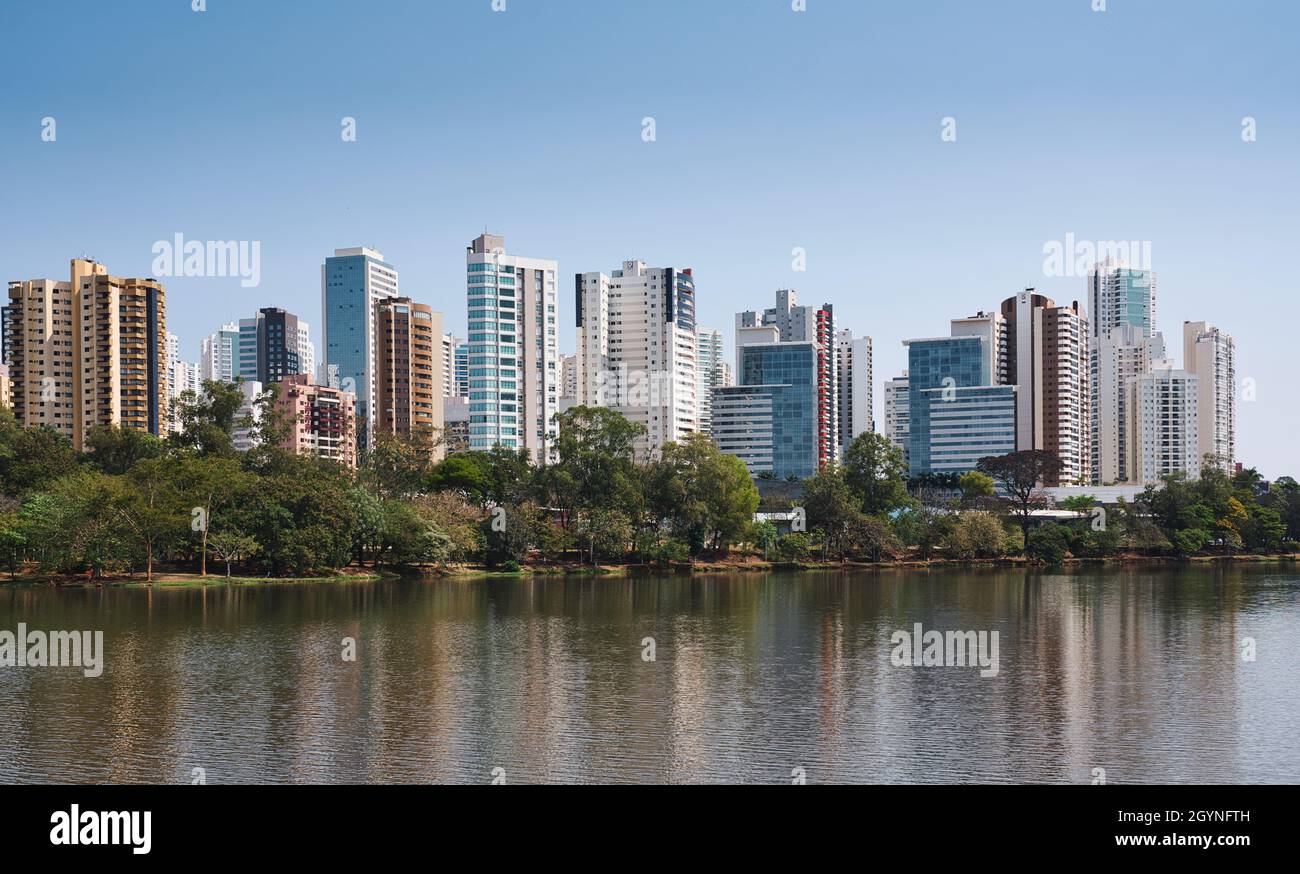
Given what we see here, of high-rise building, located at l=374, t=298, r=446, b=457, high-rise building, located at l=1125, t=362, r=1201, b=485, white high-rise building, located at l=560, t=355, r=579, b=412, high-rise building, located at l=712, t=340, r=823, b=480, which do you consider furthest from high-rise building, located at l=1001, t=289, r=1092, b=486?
high-rise building, located at l=374, t=298, r=446, b=457

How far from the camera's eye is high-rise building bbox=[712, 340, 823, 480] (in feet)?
591

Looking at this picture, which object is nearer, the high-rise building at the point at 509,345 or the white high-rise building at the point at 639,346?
the high-rise building at the point at 509,345

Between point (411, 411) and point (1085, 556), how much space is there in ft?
284

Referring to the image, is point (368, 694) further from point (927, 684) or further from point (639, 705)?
point (927, 684)

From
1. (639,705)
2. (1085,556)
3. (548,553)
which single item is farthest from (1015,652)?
(1085,556)

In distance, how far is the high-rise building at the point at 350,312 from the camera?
181375 mm

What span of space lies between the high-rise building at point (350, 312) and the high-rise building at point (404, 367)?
2863 cm

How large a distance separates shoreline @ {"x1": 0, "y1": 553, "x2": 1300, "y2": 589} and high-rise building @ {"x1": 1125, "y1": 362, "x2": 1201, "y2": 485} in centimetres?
8579

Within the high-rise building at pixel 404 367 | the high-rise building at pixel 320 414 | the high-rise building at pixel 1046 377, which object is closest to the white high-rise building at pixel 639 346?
the high-rise building at pixel 404 367

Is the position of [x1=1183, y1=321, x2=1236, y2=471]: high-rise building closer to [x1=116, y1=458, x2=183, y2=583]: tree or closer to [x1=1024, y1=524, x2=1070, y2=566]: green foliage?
[x1=1024, y1=524, x2=1070, y2=566]: green foliage

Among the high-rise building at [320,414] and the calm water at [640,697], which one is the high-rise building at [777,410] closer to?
the high-rise building at [320,414]

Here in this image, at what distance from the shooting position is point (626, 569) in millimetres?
78312

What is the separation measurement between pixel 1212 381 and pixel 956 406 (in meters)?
43.4

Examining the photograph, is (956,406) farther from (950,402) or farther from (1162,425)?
(1162,425)
